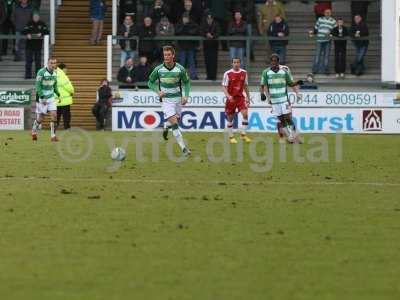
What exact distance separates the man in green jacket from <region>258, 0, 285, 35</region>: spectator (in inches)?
263

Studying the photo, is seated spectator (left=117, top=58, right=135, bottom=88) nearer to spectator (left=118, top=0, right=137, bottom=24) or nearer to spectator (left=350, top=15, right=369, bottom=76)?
spectator (left=118, top=0, right=137, bottom=24)

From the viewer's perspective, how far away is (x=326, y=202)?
56.3 ft

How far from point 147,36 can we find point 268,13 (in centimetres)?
400

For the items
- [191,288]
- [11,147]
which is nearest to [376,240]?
[191,288]

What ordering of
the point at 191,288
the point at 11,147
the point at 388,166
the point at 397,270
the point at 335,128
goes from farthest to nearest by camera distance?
the point at 335,128 → the point at 11,147 → the point at 388,166 → the point at 397,270 → the point at 191,288

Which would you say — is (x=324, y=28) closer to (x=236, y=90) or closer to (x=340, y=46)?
(x=340, y=46)

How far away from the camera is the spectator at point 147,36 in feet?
127

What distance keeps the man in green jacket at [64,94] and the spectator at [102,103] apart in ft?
2.65

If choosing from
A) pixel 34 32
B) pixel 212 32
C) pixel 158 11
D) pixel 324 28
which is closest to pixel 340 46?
pixel 324 28

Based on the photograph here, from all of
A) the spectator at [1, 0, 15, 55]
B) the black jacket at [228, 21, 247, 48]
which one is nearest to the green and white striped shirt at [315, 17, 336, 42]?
the black jacket at [228, 21, 247, 48]

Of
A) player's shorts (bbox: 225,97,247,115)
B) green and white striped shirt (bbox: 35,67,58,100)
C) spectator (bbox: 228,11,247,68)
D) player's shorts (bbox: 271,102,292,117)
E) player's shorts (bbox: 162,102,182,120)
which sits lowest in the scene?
player's shorts (bbox: 162,102,182,120)

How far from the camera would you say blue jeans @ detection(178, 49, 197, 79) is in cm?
3881

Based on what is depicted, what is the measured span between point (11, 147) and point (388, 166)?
29.7 feet

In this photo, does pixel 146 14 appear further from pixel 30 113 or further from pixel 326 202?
pixel 326 202
